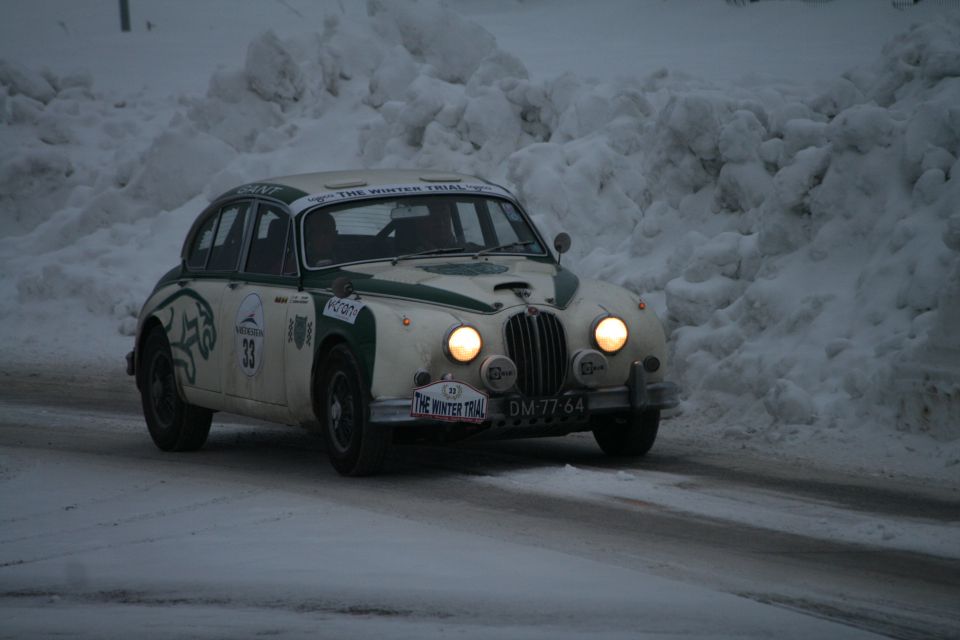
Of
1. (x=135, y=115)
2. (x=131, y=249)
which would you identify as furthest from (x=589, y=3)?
(x=131, y=249)

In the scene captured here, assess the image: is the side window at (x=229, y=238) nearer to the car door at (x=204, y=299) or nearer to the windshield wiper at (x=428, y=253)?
the car door at (x=204, y=299)

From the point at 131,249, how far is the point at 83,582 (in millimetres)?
13708

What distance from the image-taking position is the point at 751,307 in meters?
11.5

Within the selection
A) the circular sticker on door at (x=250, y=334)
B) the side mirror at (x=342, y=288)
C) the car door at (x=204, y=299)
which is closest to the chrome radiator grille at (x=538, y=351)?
the side mirror at (x=342, y=288)

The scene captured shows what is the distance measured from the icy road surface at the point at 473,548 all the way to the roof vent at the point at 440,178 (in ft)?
5.76

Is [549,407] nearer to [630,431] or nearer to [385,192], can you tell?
[630,431]

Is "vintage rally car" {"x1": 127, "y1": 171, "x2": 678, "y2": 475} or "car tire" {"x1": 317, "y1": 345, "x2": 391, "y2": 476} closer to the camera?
"vintage rally car" {"x1": 127, "y1": 171, "x2": 678, "y2": 475}

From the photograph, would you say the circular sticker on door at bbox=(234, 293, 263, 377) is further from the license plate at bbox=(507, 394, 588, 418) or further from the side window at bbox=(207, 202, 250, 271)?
the license plate at bbox=(507, 394, 588, 418)

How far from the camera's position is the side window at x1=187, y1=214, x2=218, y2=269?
10789 millimetres

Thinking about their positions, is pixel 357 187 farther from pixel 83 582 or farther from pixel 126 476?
pixel 83 582

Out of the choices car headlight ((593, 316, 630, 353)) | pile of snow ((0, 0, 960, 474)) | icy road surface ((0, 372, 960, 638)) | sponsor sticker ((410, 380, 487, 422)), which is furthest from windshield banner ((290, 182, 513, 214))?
pile of snow ((0, 0, 960, 474))

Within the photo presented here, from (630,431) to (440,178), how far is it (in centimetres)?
220

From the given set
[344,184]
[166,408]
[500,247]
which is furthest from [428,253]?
[166,408]

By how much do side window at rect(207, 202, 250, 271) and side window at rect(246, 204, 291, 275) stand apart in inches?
8.2
